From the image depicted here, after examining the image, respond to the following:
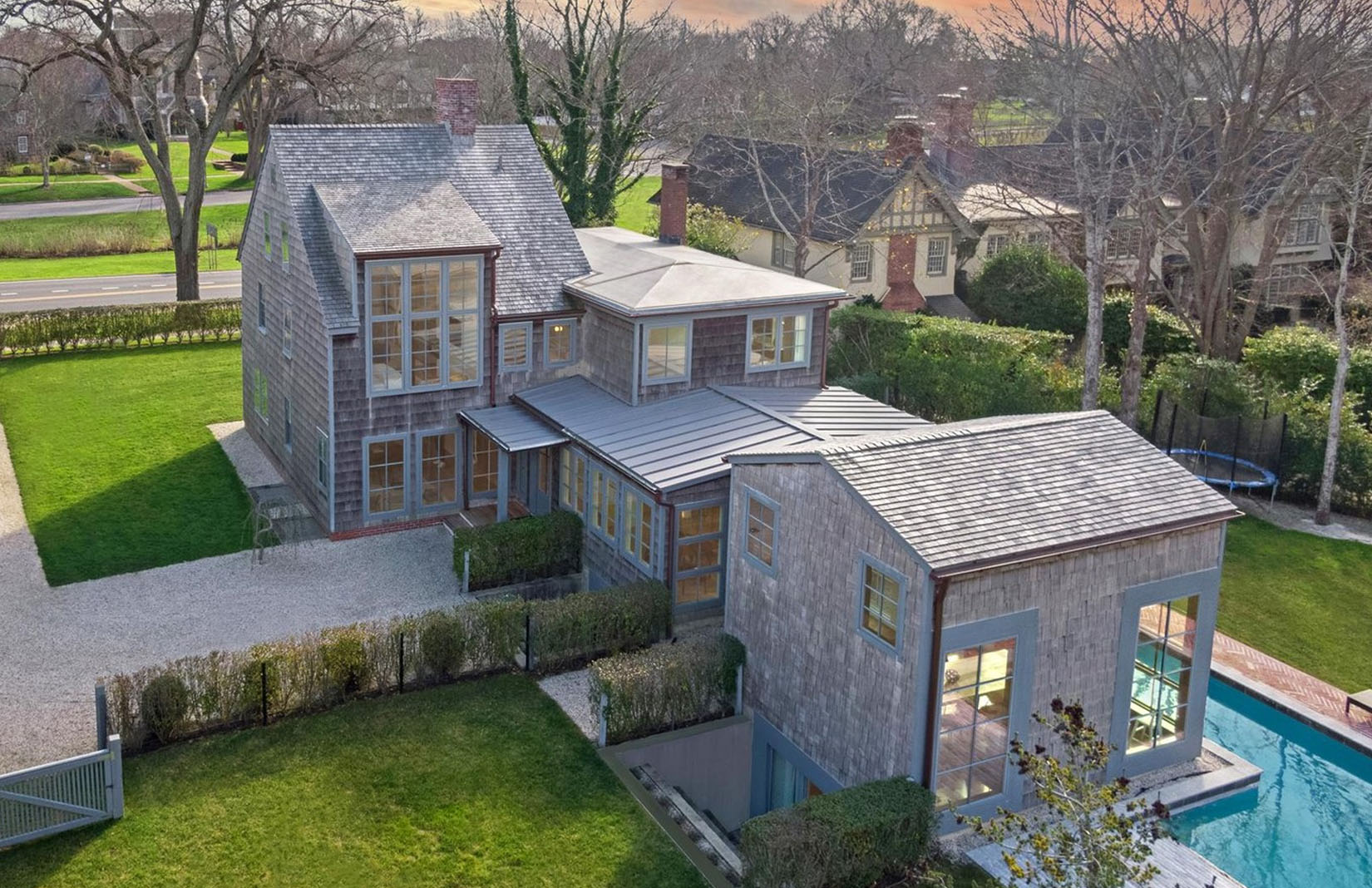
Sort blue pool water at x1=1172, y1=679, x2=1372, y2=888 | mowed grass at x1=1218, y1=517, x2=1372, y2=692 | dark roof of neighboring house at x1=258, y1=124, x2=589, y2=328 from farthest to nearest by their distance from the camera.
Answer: dark roof of neighboring house at x1=258, y1=124, x2=589, y2=328 → mowed grass at x1=1218, y1=517, x2=1372, y2=692 → blue pool water at x1=1172, y1=679, x2=1372, y2=888

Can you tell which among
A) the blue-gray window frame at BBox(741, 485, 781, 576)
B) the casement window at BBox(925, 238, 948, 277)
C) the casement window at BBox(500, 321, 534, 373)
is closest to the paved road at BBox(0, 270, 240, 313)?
the casement window at BBox(500, 321, 534, 373)

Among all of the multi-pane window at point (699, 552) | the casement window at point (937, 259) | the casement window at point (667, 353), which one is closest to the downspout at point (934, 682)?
the multi-pane window at point (699, 552)

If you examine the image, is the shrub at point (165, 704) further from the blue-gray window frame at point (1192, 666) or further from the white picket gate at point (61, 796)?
the blue-gray window frame at point (1192, 666)

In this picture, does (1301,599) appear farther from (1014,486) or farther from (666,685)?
(666,685)

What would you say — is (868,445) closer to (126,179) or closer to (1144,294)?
(1144,294)

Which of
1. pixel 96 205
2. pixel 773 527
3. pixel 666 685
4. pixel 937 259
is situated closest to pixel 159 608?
pixel 666 685

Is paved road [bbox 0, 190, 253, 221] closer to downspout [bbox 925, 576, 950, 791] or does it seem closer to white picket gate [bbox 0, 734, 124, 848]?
white picket gate [bbox 0, 734, 124, 848]
